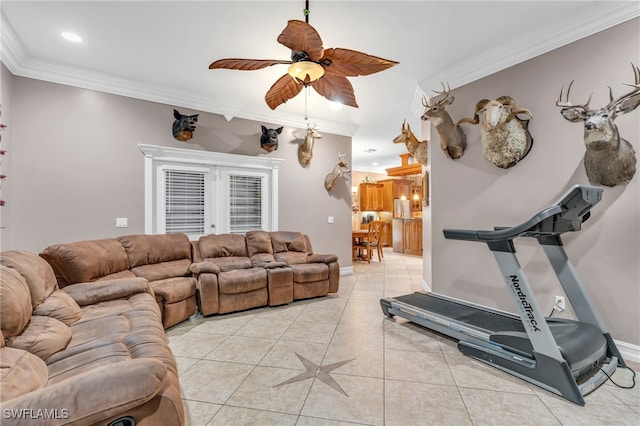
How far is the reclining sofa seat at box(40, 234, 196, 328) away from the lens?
2.69 meters

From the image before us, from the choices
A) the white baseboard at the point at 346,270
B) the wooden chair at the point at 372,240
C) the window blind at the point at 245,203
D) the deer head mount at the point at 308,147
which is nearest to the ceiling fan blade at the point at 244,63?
the window blind at the point at 245,203

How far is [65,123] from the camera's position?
141 inches

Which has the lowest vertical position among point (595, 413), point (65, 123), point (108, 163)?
point (595, 413)

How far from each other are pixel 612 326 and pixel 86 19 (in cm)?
554

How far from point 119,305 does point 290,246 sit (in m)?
2.61

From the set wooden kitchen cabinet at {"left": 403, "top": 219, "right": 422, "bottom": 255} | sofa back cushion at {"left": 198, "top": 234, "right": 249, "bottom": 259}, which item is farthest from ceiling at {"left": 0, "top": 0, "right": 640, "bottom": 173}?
wooden kitchen cabinet at {"left": 403, "top": 219, "right": 422, "bottom": 255}

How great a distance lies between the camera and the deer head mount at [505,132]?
285 cm

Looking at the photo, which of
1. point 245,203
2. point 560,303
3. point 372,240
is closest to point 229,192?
point 245,203

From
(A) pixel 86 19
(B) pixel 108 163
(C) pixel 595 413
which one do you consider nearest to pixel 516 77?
(C) pixel 595 413

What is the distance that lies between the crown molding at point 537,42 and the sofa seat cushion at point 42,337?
4.44 m

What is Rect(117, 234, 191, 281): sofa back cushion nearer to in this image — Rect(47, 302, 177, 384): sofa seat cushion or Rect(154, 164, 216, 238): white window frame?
Rect(154, 164, 216, 238): white window frame

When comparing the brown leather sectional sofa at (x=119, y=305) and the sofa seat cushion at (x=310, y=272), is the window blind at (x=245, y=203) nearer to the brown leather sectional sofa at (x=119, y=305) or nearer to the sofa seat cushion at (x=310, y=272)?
the brown leather sectional sofa at (x=119, y=305)

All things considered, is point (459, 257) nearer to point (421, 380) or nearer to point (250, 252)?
point (421, 380)

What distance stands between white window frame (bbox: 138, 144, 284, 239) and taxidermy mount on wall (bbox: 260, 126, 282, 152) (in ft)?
0.72
